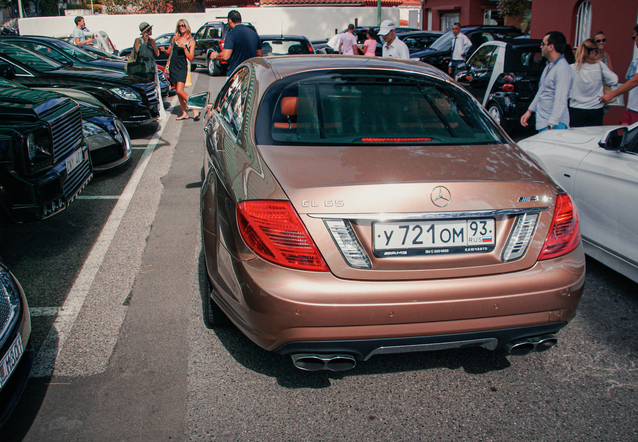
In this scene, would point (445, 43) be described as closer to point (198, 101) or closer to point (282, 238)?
point (198, 101)

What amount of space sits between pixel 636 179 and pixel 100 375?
3520mm

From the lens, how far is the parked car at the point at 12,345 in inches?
86.3

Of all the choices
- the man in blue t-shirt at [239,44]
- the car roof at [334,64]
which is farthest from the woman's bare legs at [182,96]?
the car roof at [334,64]

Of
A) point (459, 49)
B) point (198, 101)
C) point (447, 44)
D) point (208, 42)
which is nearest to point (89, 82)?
point (198, 101)

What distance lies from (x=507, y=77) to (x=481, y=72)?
1.45 m

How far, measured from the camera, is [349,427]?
244 centimetres

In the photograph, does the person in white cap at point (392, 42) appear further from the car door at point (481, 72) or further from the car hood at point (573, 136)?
the car hood at point (573, 136)

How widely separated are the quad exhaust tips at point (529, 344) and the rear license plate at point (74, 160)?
11.7ft

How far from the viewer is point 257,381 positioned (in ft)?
9.12

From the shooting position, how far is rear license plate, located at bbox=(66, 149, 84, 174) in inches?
169

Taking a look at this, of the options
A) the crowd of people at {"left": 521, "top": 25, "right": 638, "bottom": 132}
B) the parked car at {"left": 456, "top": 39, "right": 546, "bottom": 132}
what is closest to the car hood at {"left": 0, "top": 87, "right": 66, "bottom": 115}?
the crowd of people at {"left": 521, "top": 25, "right": 638, "bottom": 132}

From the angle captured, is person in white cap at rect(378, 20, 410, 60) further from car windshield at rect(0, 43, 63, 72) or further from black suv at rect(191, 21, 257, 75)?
black suv at rect(191, 21, 257, 75)

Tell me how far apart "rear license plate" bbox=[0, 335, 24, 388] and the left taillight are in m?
1.11

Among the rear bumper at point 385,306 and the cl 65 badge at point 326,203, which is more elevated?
the cl 65 badge at point 326,203
